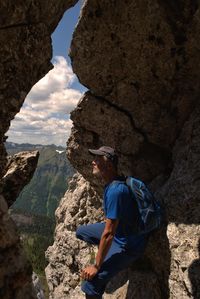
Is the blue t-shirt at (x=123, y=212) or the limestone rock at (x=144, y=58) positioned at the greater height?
the limestone rock at (x=144, y=58)

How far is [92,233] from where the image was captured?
14.0m

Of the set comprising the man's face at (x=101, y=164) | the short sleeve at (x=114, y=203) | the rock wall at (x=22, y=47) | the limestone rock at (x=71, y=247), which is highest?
the rock wall at (x=22, y=47)

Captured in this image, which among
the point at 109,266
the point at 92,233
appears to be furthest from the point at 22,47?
the point at 109,266

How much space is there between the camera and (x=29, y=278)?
6125mm

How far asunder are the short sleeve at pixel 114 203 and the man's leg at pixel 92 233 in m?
2.91

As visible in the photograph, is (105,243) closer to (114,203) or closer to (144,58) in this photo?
(114,203)

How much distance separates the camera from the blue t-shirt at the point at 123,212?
11.2m

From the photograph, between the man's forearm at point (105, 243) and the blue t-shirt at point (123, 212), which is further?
the blue t-shirt at point (123, 212)

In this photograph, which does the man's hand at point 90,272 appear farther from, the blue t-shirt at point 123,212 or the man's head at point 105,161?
the man's head at point 105,161

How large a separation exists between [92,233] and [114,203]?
3408 mm

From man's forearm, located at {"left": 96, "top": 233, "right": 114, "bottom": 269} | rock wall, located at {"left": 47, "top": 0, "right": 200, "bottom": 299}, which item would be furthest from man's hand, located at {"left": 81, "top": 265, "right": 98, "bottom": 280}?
rock wall, located at {"left": 47, "top": 0, "right": 200, "bottom": 299}

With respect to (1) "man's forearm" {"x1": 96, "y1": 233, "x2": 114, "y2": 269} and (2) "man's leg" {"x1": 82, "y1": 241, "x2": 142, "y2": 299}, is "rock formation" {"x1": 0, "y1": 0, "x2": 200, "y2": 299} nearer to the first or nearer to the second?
(2) "man's leg" {"x1": 82, "y1": 241, "x2": 142, "y2": 299}

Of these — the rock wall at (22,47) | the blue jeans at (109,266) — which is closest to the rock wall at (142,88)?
the blue jeans at (109,266)

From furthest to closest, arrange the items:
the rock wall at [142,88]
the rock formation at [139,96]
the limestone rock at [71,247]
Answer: the limestone rock at [71,247]
the rock wall at [142,88]
the rock formation at [139,96]
